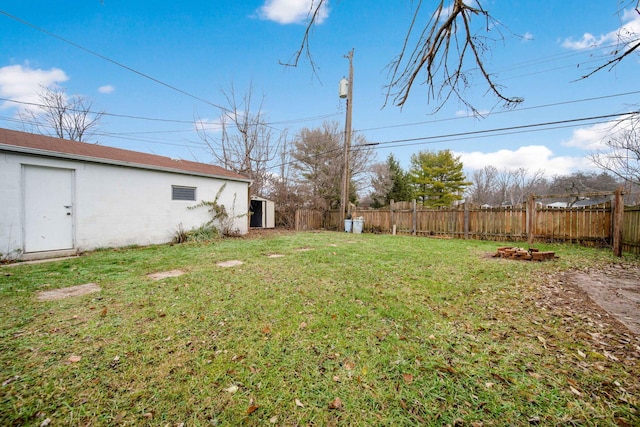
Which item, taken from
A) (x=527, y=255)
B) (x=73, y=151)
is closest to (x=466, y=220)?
(x=527, y=255)

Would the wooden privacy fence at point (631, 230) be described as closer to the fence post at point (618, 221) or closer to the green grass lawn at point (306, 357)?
the fence post at point (618, 221)

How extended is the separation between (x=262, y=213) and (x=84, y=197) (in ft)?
26.9

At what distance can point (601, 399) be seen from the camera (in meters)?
1.49

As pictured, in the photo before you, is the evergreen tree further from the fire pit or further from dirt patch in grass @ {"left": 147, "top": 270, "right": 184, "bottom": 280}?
dirt patch in grass @ {"left": 147, "top": 270, "right": 184, "bottom": 280}

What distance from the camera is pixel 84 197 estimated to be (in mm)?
6070

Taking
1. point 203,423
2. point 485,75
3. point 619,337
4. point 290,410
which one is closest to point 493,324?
point 619,337

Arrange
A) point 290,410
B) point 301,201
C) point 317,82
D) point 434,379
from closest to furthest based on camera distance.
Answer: point 290,410, point 434,379, point 317,82, point 301,201

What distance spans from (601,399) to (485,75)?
8.35ft

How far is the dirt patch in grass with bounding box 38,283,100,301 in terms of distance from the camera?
3.05 m

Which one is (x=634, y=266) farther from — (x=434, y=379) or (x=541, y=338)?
(x=434, y=379)

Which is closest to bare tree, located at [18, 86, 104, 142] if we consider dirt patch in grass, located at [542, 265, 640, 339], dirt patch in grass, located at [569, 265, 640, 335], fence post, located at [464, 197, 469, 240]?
fence post, located at [464, 197, 469, 240]

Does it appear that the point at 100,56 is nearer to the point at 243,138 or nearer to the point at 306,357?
the point at 243,138

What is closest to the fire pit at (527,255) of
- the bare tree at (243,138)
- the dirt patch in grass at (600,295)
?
the dirt patch in grass at (600,295)

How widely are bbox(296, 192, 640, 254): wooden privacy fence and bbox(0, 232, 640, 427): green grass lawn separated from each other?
18.0 ft
